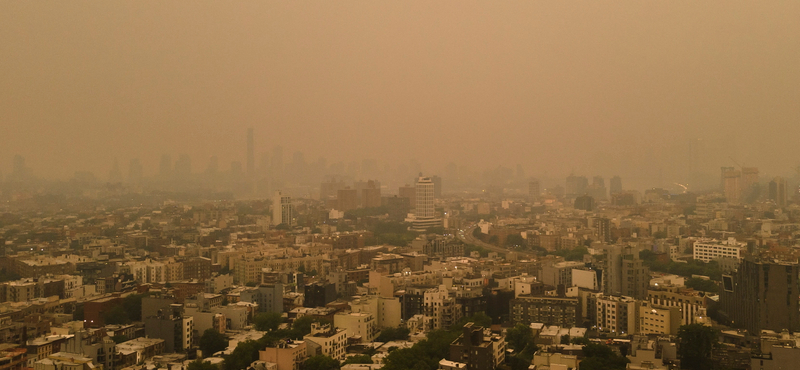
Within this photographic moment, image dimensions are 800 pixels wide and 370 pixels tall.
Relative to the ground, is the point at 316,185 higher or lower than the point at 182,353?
higher

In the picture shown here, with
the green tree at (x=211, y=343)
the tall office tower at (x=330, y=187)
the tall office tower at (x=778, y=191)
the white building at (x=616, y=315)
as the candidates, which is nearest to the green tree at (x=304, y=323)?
the green tree at (x=211, y=343)

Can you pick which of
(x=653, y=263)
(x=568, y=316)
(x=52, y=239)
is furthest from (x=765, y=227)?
(x=52, y=239)

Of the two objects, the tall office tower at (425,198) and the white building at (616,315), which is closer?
the white building at (616,315)

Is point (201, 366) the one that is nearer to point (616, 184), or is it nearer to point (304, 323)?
point (304, 323)

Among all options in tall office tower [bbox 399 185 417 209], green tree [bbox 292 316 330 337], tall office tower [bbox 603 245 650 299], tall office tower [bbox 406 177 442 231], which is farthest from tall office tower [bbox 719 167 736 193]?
green tree [bbox 292 316 330 337]

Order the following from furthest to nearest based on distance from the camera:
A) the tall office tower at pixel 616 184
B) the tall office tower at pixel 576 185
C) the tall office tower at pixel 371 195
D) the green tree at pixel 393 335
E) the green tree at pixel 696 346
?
the tall office tower at pixel 576 185, the tall office tower at pixel 371 195, the tall office tower at pixel 616 184, the green tree at pixel 393 335, the green tree at pixel 696 346

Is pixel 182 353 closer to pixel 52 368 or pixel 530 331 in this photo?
pixel 52 368

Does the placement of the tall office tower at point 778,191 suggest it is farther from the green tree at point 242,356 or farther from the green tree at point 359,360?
the green tree at point 242,356
